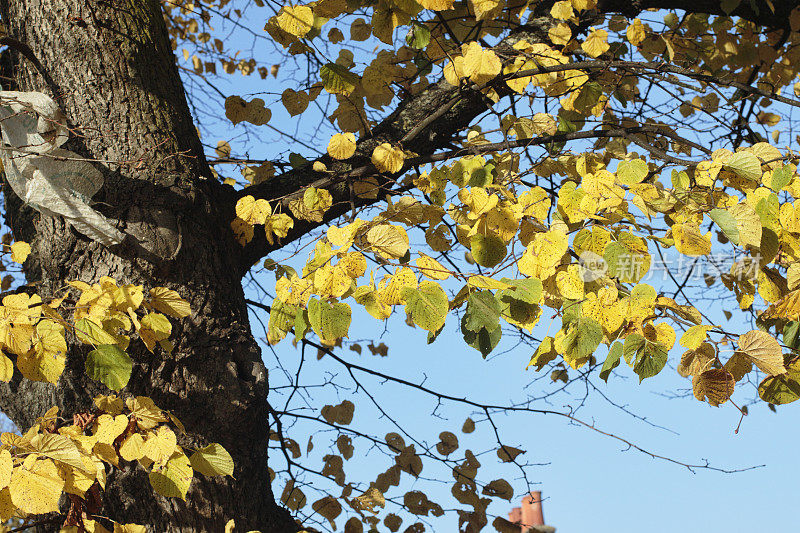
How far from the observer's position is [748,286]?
1474 millimetres

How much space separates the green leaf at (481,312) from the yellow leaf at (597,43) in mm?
932

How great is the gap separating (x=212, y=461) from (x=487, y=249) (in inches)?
29.3

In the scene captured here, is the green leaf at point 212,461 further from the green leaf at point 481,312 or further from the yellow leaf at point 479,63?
the yellow leaf at point 479,63

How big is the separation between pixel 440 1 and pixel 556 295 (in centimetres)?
73

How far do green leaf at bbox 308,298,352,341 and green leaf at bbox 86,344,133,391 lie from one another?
0.41m

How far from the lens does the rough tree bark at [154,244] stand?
5.11ft

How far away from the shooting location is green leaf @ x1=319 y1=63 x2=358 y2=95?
A: 169 centimetres

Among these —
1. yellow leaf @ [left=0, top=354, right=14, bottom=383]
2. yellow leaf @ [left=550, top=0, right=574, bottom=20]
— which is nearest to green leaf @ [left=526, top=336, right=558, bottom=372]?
yellow leaf @ [left=550, top=0, right=574, bottom=20]

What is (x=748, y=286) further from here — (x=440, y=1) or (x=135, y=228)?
(x=135, y=228)

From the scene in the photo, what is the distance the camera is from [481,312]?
3.95ft

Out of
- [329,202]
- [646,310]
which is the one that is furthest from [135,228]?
[646,310]

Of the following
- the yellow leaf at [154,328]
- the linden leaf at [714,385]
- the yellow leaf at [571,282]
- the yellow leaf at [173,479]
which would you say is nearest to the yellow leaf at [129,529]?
the yellow leaf at [173,479]

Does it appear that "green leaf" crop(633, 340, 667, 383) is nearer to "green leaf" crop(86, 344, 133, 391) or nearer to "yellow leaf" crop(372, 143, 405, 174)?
"yellow leaf" crop(372, 143, 405, 174)

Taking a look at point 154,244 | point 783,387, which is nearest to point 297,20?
point 154,244
